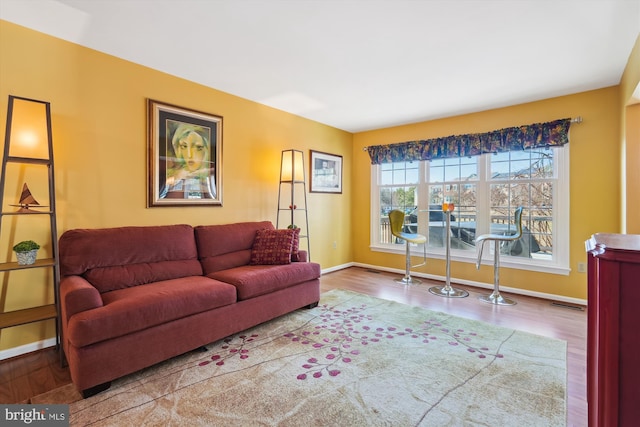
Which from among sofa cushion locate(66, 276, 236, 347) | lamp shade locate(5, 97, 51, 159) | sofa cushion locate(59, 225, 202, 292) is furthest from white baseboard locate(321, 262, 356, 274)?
lamp shade locate(5, 97, 51, 159)

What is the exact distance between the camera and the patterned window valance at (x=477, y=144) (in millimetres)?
3496

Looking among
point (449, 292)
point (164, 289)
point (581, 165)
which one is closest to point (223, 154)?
point (164, 289)

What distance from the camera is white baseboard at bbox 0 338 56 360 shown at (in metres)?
2.22

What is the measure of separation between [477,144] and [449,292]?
1.98 metres

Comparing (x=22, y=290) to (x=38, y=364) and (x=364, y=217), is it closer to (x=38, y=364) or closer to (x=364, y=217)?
(x=38, y=364)

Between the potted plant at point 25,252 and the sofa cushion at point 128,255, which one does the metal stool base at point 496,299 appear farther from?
the potted plant at point 25,252

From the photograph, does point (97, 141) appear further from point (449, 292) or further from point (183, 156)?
point (449, 292)

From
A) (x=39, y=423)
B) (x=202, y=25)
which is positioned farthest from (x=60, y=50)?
(x=39, y=423)

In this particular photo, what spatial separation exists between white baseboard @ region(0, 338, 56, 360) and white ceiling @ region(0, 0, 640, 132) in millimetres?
2395

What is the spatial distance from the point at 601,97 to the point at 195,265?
15.1ft

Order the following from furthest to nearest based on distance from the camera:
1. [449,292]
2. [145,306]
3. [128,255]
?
[449,292]
[128,255]
[145,306]

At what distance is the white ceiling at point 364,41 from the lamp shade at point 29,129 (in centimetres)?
60

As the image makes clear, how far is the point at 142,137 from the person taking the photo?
288cm

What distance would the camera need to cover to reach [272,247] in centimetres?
325
